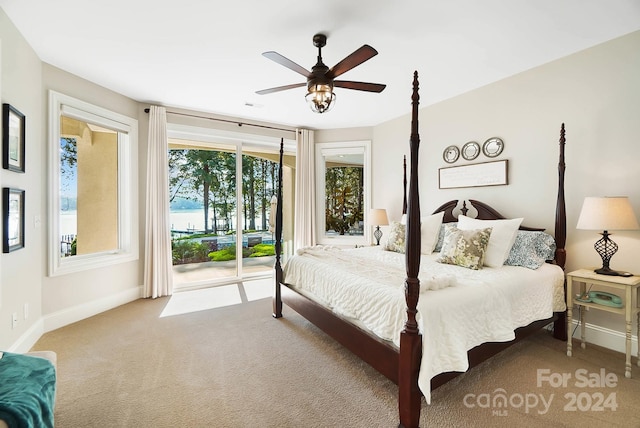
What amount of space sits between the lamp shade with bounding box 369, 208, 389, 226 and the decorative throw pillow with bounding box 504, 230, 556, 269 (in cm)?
192

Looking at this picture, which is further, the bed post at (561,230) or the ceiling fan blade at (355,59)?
the bed post at (561,230)

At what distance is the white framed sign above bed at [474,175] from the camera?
337 cm

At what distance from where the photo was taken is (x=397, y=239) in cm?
370

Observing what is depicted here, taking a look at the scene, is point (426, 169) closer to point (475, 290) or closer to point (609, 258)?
point (609, 258)

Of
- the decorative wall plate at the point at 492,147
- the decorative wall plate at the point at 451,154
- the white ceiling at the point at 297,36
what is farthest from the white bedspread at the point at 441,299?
the white ceiling at the point at 297,36

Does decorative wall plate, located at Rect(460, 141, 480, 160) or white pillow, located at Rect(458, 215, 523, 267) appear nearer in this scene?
white pillow, located at Rect(458, 215, 523, 267)

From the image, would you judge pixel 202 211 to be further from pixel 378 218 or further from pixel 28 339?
pixel 378 218

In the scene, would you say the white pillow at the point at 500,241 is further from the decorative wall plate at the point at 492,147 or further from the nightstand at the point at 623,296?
the decorative wall plate at the point at 492,147

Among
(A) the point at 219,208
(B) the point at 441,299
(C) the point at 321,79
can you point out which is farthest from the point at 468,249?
(A) the point at 219,208

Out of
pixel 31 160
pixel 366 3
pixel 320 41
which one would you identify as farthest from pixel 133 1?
pixel 31 160

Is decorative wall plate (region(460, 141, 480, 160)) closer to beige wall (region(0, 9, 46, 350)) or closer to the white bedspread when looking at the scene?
the white bedspread

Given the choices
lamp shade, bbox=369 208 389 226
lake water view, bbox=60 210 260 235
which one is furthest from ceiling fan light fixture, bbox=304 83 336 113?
lake water view, bbox=60 210 260 235

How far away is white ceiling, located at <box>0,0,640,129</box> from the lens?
213 cm

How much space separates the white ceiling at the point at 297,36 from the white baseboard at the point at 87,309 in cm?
264
